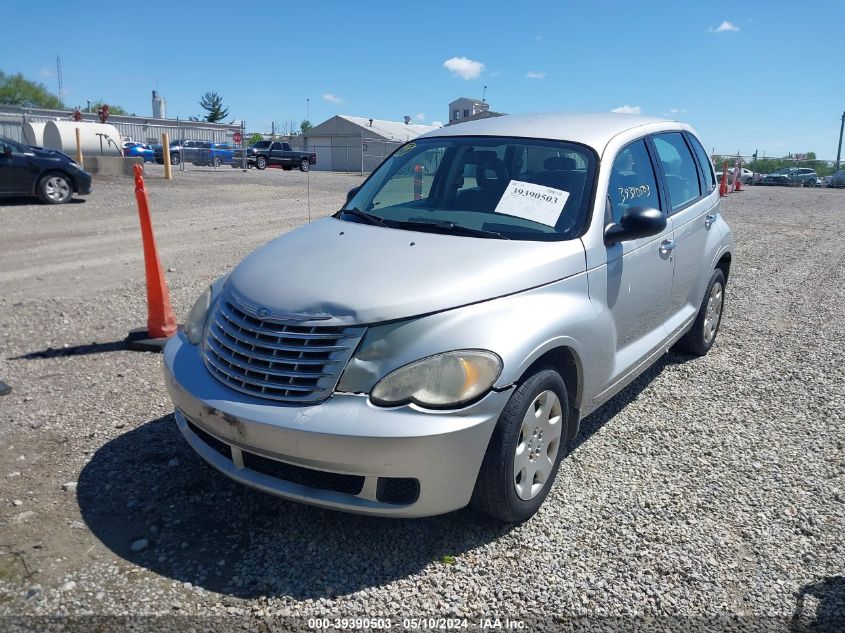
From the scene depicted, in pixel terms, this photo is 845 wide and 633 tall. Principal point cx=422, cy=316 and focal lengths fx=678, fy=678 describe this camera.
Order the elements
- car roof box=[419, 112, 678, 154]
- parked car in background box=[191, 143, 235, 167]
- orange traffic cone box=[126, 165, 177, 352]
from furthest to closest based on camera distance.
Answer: parked car in background box=[191, 143, 235, 167] → orange traffic cone box=[126, 165, 177, 352] → car roof box=[419, 112, 678, 154]

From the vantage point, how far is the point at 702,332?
18.2ft

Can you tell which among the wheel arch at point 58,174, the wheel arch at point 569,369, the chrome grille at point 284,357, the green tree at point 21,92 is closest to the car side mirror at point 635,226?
the wheel arch at point 569,369

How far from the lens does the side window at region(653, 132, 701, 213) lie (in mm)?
4750

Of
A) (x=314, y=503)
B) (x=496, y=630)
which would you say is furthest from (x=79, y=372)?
(x=496, y=630)

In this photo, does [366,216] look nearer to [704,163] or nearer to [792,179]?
[704,163]

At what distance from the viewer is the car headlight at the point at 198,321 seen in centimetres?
348

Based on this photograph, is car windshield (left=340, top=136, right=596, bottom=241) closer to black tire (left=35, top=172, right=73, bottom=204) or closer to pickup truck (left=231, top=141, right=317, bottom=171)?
black tire (left=35, top=172, right=73, bottom=204)

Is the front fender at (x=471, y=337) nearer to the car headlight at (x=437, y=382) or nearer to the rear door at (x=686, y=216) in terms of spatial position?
the car headlight at (x=437, y=382)

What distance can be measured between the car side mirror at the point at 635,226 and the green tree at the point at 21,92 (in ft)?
278

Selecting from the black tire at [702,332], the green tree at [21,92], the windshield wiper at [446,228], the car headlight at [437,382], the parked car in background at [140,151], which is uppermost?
the green tree at [21,92]

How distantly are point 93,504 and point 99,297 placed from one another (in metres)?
4.53

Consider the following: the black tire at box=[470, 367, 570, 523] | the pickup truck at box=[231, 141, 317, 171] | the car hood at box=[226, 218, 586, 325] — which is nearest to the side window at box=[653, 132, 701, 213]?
the car hood at box=[226, 218, 586, 325]

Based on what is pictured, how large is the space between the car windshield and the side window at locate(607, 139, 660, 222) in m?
0.21

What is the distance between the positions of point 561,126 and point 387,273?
6.10 ft
